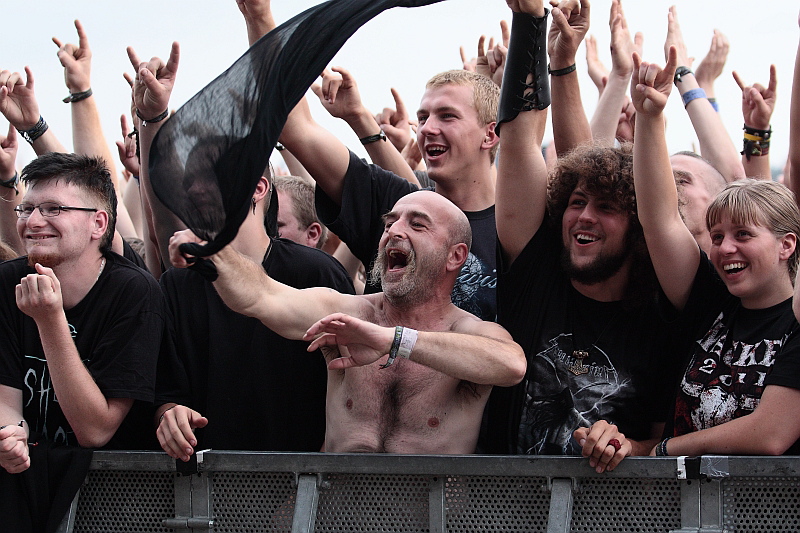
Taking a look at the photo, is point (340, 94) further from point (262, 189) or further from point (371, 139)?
point (262, 189)

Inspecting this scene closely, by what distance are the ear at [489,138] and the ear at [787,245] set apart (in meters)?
1.52

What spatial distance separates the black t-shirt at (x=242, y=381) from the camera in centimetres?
374

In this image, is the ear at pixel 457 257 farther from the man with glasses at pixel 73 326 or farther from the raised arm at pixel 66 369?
the raised arm at pixel 66 369

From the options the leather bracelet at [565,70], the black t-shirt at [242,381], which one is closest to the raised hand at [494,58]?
the leather bracelet at [565,70]

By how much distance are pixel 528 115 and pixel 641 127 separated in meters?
0.41

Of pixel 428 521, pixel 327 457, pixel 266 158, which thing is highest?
pixel 266 158

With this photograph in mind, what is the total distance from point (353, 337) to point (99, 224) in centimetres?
137

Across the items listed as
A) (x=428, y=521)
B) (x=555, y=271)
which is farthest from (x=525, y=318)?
(x=428, y=521)

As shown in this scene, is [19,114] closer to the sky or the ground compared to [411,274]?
closer to the sky

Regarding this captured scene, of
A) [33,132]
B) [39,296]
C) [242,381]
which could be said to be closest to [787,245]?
[242,381]

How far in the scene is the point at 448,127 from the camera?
4395 mm

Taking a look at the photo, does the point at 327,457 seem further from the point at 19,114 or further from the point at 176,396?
the point at 19,114

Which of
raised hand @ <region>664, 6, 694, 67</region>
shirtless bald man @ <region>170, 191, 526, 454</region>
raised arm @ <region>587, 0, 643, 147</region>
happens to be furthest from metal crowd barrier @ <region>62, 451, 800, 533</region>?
raised hand @ <region>664, 6, 694, 67</region>

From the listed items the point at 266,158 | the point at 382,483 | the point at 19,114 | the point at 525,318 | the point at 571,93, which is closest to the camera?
the point at 266,158
